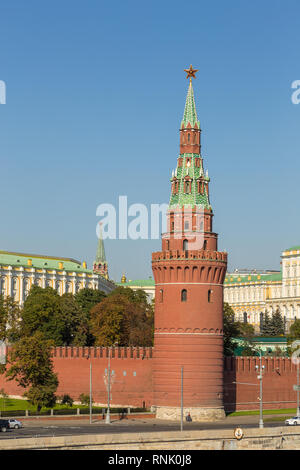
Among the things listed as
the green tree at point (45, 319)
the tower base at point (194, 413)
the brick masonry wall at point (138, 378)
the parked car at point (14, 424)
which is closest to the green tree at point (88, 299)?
the green tree at point (45, 319)

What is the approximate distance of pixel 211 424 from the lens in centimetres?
9625

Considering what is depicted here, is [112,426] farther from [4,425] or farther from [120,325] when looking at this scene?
[120,325]

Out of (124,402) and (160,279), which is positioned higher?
(160,279)

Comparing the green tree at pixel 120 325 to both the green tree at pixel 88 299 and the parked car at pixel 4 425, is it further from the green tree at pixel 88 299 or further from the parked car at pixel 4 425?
the parked car at pixel 4 425

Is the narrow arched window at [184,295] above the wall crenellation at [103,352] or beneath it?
above

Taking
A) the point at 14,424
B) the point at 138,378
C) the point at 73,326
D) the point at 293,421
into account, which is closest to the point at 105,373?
the point at 138,378

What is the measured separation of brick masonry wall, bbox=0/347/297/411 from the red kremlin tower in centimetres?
581

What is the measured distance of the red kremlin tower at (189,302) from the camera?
331 ft

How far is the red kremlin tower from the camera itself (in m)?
101

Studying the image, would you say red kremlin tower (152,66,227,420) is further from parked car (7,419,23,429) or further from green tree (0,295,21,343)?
green tree (0,295,21,343)
